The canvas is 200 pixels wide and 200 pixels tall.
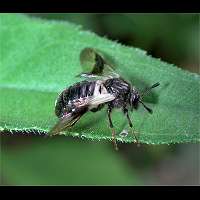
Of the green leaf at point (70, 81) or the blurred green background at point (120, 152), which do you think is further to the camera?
the blurred green background at point (120, 152)

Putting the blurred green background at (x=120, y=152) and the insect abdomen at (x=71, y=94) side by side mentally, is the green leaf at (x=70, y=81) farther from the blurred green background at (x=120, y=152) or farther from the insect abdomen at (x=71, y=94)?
the blurred green background at (x=120, y=152)

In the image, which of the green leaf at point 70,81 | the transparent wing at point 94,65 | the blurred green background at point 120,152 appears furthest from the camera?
the blurred green background at point 120,152

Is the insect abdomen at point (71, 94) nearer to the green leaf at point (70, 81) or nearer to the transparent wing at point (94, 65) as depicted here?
the green leaf at point (70, 81)

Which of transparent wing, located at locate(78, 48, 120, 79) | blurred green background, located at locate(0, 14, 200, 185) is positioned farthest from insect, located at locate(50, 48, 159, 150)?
blurred green background, located at locate(0, 14, 200, 185)

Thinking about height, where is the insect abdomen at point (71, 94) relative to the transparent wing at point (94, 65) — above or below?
below

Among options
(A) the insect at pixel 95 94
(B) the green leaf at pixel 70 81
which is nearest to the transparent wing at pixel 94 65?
(A) the insect at pixel 95 94

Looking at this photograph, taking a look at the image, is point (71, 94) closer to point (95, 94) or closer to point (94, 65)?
point (95, 94)

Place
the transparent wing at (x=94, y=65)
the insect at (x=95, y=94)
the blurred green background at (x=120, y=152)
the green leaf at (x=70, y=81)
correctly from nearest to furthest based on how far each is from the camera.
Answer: the green leaf at (x=70, y=81)
the insect at (x=95, y=94)
the transparent wing at (x=94, y=65)
the blurred green background at (x=120, y=152)

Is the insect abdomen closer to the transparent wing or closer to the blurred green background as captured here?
the transparent wing
